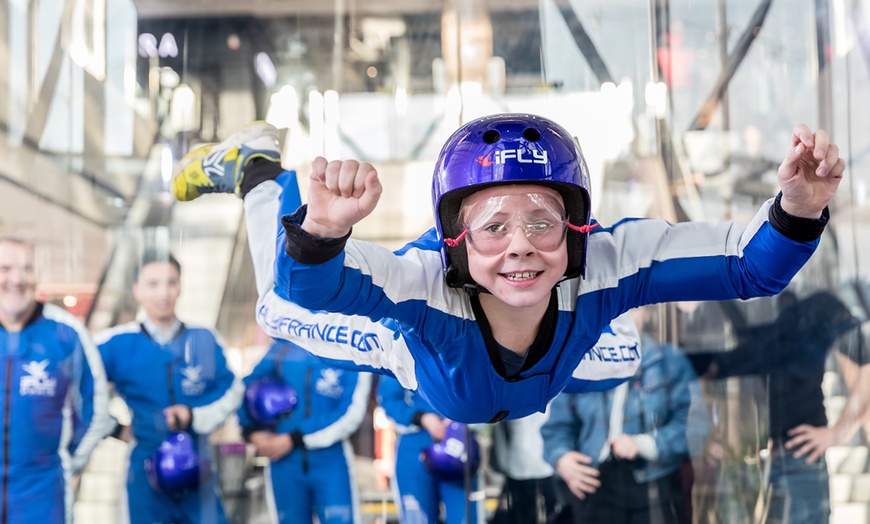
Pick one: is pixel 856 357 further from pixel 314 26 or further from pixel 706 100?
pixel 314 26

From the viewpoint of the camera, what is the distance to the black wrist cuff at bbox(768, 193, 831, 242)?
1597mm

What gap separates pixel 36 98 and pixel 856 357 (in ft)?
11.0

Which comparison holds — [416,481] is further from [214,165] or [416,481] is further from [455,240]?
[455,240]

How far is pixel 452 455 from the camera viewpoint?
3.61m

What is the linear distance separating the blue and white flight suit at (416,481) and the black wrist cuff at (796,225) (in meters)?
2.20

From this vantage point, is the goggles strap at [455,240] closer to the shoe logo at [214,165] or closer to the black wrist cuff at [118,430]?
the shoe logo at [214,165]

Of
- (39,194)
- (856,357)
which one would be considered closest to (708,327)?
(856,357)

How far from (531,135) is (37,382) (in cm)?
257

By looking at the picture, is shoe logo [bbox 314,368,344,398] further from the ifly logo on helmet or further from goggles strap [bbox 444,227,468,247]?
the ifly logo on helmet

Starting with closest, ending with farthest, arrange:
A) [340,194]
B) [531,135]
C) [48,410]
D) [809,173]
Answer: [340,194] < [809,173] < [531,135] < [48,410]

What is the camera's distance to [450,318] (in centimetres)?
176

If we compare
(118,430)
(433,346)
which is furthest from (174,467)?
(433,346)

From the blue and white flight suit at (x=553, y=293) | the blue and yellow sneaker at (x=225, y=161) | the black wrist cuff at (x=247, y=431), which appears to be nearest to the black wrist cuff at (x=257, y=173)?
the blue and yellow sneaker at (x=225, y=161)

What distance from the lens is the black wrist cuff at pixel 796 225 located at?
160 centimetres
